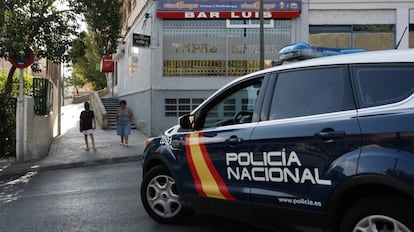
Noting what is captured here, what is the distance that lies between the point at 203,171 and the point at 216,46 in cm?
1395

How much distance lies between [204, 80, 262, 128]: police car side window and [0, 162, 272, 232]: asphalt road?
4.20 feet

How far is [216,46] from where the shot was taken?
60.7 ft

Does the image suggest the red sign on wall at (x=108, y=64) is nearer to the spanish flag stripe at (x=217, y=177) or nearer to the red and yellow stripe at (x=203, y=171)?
the red and yellow stripe at (x=203, y=171)

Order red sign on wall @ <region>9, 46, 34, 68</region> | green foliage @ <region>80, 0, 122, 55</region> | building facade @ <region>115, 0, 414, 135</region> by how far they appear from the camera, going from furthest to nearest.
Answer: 1. building facade @ <region>115, 0, 414, 135</region>
2. green foliage @ <region>80, 0, 122, 55</region>
3. red sign on wall @ <region>9, 46, 34, 68</region>

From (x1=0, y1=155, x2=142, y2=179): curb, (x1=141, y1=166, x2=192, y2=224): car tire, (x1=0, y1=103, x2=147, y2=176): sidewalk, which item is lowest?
(x1=0, y1=155, x2=142, y2=179): curb

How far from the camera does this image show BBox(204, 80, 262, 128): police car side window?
15.5 ft

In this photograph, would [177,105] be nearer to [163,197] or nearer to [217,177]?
[163,197]

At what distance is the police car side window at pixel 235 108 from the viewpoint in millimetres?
4738

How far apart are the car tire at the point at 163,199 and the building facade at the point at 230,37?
1269 cm

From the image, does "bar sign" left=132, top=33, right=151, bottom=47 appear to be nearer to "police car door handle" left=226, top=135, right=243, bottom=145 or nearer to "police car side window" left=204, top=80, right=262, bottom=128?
"police car side window" left=204, top=80, right=262, bottom=128

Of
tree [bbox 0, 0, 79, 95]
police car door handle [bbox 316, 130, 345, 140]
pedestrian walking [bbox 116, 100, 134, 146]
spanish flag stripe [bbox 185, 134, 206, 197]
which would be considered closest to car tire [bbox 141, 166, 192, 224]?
spanish flag stripe [bbox 185, 134, 206, 197]

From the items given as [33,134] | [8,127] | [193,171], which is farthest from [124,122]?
[193,171]

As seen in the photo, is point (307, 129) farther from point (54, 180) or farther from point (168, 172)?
point (54, 180)

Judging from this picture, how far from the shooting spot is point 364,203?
Answer: 3.50 metres
